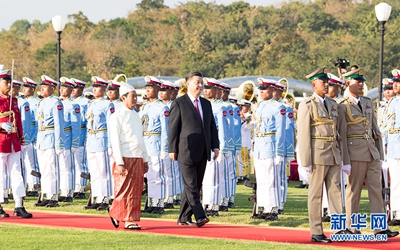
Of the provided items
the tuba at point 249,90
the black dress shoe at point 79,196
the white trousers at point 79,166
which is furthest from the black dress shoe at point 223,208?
the tuba at point 249,90

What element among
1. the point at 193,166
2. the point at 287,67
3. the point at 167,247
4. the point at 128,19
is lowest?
the point at 167,247

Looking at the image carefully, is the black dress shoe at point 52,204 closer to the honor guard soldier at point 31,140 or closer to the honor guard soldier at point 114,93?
the honor guard soldier at point 114,93

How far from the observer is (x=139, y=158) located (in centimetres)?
1227

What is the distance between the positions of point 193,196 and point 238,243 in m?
1.84

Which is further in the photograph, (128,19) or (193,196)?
(128,19)

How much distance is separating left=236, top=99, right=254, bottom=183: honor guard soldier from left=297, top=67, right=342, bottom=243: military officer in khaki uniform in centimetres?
1072

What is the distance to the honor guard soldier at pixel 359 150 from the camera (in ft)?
37.0

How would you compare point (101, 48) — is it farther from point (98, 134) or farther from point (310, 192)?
point (310, 192)

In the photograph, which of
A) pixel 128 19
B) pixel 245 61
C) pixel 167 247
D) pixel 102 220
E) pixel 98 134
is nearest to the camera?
pixel 167 247

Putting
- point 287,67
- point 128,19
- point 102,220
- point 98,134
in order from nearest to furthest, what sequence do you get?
point 102,220 → point 98,134 → point 287,67 → point 128,19

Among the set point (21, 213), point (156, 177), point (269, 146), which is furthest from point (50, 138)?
point (269, 146)

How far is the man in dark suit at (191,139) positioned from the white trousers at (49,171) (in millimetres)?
3911

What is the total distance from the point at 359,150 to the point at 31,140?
8.37 meters

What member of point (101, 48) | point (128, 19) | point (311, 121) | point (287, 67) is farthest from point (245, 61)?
point (311, 121)
